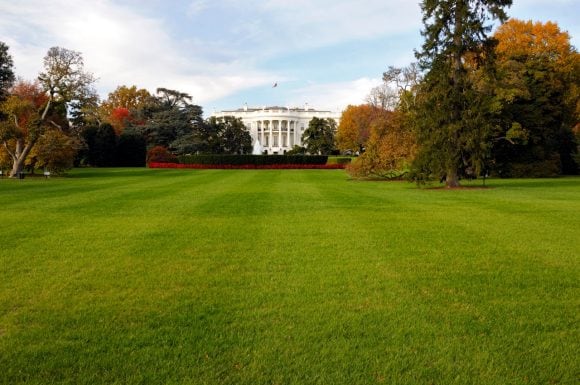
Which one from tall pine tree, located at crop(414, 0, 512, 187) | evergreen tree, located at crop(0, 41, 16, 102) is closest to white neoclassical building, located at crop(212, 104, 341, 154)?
evergreen tree, located at crop(0, 41, 16, 102)

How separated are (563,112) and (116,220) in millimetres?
40422

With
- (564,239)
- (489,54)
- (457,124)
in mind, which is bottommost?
(564,239)

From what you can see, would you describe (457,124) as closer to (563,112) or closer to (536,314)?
(536,314)

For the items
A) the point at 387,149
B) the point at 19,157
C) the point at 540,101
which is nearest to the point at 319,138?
the point at 540,101

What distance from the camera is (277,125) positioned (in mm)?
123125

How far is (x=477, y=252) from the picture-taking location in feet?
26.5

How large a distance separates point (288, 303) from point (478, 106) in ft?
66.2

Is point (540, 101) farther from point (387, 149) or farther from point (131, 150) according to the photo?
point (131, 150)

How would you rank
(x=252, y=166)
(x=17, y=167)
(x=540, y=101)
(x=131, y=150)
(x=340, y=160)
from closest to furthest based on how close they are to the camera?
(x=17, y=167), (x=540, y=101), (x=252, y=166), (x=131, y=150), (x=340, y=160)

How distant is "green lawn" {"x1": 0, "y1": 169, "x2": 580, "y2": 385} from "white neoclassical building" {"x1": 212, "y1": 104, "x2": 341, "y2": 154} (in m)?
111

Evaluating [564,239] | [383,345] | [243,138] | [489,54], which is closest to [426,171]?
[489,54]

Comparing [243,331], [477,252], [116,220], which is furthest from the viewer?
[116,220]

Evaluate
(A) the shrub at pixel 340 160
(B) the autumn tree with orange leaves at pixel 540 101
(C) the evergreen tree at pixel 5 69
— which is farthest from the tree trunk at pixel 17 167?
(A) the shrub at pixel 340 160

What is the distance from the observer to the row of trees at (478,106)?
23.2 m
